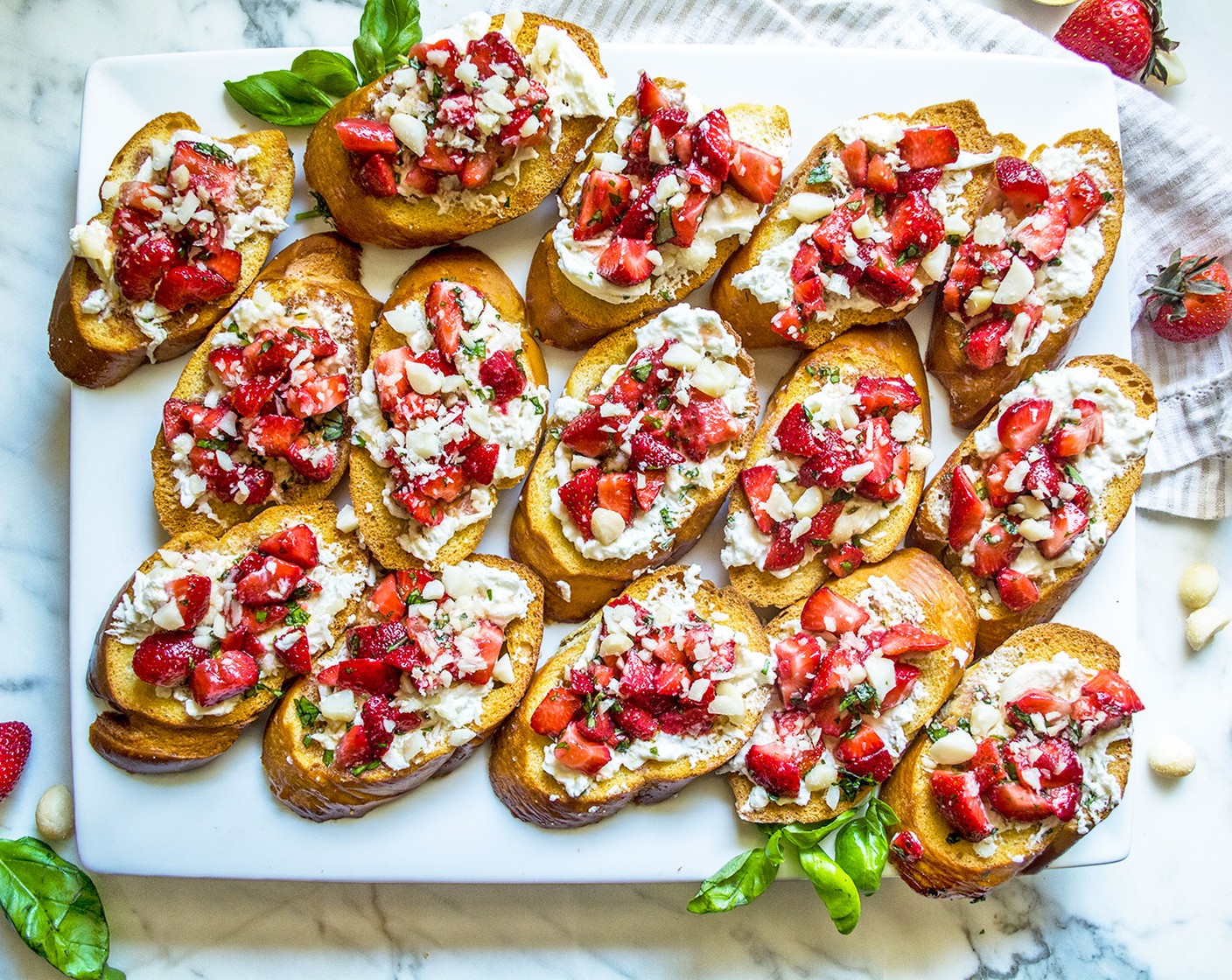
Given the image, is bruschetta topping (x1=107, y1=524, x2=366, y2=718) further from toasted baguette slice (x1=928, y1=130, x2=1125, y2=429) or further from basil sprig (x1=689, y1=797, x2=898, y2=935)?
toasted baguette slice (x1=928, y1=130, x2=1125, y2=429)

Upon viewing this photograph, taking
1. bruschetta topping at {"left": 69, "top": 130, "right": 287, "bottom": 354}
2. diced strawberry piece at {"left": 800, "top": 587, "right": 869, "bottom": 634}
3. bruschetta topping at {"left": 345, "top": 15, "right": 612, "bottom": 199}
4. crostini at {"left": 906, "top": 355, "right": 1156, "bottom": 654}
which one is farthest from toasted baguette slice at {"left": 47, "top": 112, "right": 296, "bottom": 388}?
crostini at {"left": 906, "top": 355, "right": 1156, "bottom": 654}

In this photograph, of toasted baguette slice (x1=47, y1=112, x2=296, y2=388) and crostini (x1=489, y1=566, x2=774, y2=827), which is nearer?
crostini (x1=489, y1=566, x2=774, y2=827)

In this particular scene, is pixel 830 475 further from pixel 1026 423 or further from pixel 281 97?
pixel 281 97

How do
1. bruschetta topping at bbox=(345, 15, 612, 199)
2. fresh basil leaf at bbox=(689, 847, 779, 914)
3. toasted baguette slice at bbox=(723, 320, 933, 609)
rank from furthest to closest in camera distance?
1. toasted baguette slice at bbox=(723, 320, 933, 609)
2. fresh basil leaf at bbox=(689, 847, 779, 914)
3. bruschetta topping at bbox=(345, 15, 612, 199)

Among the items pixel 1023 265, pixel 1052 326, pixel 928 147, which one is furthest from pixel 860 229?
pixel 1052 326

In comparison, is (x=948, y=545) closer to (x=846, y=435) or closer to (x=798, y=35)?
(x=846, y=435)

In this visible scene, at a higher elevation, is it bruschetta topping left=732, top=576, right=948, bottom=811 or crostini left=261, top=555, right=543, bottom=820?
bruschetta topping left=732, top=576, right=948, bottom=811

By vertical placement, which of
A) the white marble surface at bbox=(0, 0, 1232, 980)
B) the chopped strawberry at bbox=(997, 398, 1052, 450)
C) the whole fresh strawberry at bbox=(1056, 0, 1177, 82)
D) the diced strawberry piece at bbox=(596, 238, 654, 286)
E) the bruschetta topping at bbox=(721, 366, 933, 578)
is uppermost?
the whole fresh strawberry at bbox=(1056, 0, 1177, 82)

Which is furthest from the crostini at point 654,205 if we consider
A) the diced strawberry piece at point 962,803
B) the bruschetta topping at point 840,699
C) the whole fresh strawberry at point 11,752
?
the whole fresh strawberry at point 11,752
